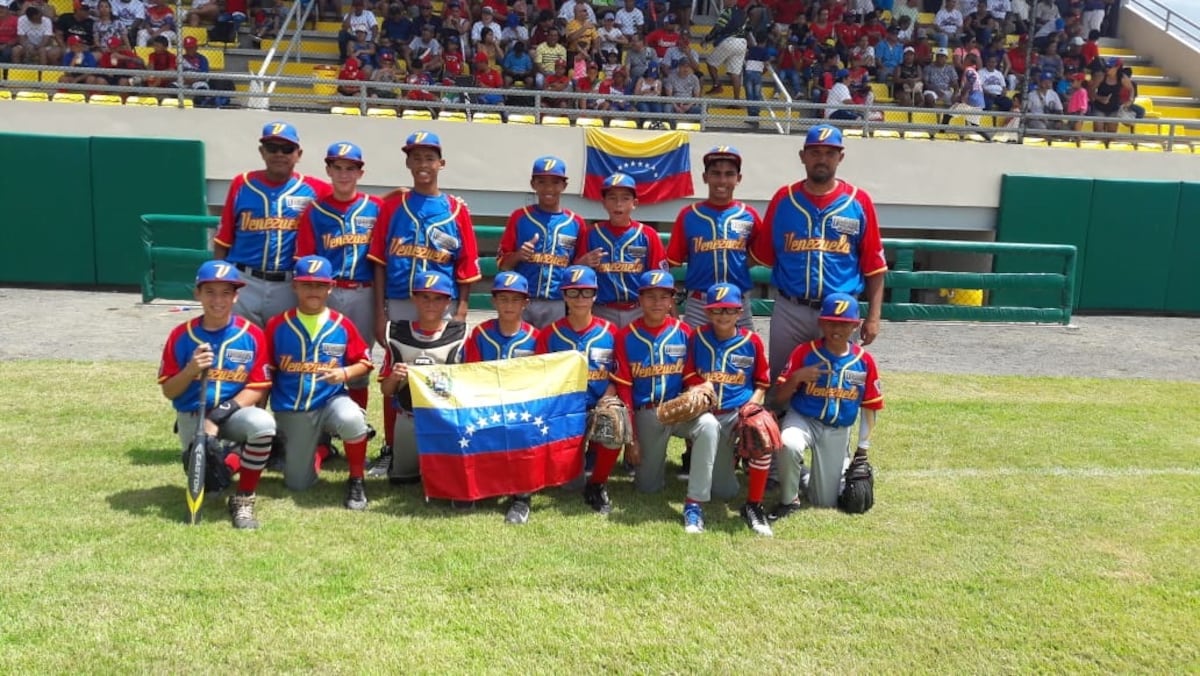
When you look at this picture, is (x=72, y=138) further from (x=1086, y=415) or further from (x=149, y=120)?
(x=1086, y=415)

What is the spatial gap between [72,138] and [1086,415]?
1304 centimetres

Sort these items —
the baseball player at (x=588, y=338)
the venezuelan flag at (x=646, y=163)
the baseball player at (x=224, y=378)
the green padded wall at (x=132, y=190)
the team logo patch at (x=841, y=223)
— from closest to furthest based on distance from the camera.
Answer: the baseball player at (x=224, y=378) → the baseball player at (x=588, y=338) → the team logo patch at (x=841, y=223) → the green padded wall at (x=132, y=190) → the venezuelan flag at (x=646, y=163)

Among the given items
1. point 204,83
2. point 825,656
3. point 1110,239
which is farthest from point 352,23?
point 825,656

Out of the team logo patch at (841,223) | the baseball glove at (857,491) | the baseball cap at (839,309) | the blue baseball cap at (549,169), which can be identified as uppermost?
the blue baseball cap at (549,169)

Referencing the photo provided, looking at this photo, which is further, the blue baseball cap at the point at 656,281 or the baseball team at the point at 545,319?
the blue baseball cap at the point at 656,281

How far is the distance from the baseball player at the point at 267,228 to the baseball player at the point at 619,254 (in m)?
1.75

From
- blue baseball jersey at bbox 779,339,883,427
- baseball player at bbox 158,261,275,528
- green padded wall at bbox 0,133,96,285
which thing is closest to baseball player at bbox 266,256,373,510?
baseball player at bbox 158,261,275,528

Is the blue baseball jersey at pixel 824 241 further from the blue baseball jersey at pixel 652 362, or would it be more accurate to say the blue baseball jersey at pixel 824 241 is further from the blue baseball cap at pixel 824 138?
the blue baseball jersey at pixel 652 362

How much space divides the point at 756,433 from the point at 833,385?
0.70 metres

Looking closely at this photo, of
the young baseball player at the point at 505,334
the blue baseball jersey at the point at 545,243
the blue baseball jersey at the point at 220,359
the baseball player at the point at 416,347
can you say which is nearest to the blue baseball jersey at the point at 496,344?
the young baseball player at the point at 505,334

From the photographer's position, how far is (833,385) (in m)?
Result: 6.09

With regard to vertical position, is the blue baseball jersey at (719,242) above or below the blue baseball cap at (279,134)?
below

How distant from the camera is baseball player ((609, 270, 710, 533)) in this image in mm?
6098

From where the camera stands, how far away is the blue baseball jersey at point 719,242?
6.52m
